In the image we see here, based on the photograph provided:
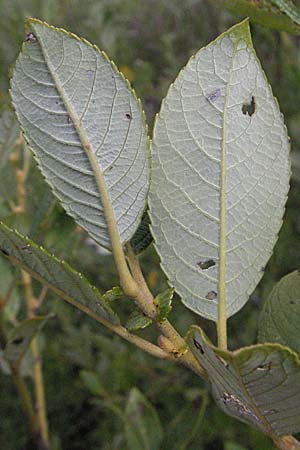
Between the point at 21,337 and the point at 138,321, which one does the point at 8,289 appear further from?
the point at 138,321

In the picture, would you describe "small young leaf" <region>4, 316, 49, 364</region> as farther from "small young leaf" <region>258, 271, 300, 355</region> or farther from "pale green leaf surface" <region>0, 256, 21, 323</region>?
"small young leaf" <region>258, 271, 300, 355</region>

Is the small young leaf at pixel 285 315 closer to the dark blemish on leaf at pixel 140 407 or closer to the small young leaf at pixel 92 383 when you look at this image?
the dark blemish on leaf at pixel 140 407

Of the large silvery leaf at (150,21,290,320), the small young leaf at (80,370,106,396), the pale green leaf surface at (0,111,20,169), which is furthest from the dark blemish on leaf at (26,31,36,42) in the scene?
the small young leaf at (80,370,106,396)

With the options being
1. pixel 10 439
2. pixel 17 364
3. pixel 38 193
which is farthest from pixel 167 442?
pixel 10 439

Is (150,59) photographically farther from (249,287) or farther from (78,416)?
(249,287)

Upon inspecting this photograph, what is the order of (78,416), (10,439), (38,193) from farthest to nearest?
(78,416) < (10,439) < (38,193)

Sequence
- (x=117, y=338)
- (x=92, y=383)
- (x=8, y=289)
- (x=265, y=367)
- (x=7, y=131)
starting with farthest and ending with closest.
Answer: (x=117, y=338) → (x=92, y=383) → (x=8, y=289) → (x=7, y=131) → (x=265, y=367)

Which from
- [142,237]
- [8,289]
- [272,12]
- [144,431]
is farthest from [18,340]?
[272,12]
